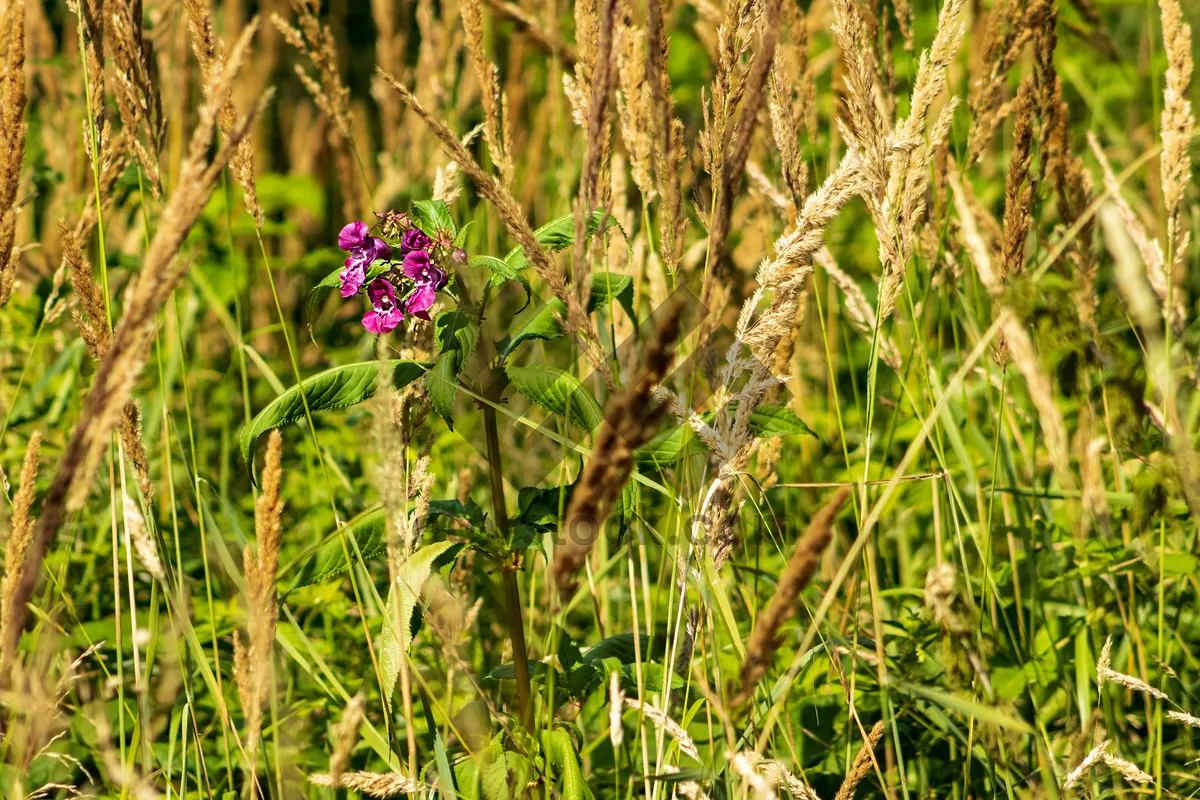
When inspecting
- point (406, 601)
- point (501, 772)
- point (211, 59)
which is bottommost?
point (501, 772)

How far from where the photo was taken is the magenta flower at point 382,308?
49.0 inches

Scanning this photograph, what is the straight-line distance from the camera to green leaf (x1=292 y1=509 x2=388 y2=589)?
126 centimetres

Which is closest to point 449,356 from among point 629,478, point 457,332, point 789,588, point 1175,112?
point 457,332

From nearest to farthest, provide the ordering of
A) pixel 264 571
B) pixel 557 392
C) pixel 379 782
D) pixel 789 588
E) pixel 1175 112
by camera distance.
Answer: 1. pixel 789 588
2. pixel 264 571
3. pixel 379 782
4. pixel 557 392
5. pixel 1175 112

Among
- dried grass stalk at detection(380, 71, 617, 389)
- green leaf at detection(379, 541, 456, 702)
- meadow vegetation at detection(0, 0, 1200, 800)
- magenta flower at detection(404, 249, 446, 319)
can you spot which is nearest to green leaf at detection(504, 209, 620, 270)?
meadow vegetation at detection(0, 0, 1200, 800)

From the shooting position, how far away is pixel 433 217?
1.29 meters

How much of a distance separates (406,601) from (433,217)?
447mm

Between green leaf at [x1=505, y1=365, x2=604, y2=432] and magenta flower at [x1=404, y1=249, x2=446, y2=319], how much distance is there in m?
0.13

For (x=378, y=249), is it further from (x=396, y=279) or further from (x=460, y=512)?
(x=460, y=512)

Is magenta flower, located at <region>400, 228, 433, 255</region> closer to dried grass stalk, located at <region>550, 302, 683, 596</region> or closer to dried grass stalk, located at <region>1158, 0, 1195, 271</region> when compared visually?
dried grass stalk, located at <region>550, 302, 683, 596</region>

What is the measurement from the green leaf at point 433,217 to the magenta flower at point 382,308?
8 centimetres

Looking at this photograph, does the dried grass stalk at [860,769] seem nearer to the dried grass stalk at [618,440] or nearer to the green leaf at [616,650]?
the green leaf at [616,650]

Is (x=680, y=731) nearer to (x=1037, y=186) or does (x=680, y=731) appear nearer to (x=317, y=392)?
(x=317, y=392)

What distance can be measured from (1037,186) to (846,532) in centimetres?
86
